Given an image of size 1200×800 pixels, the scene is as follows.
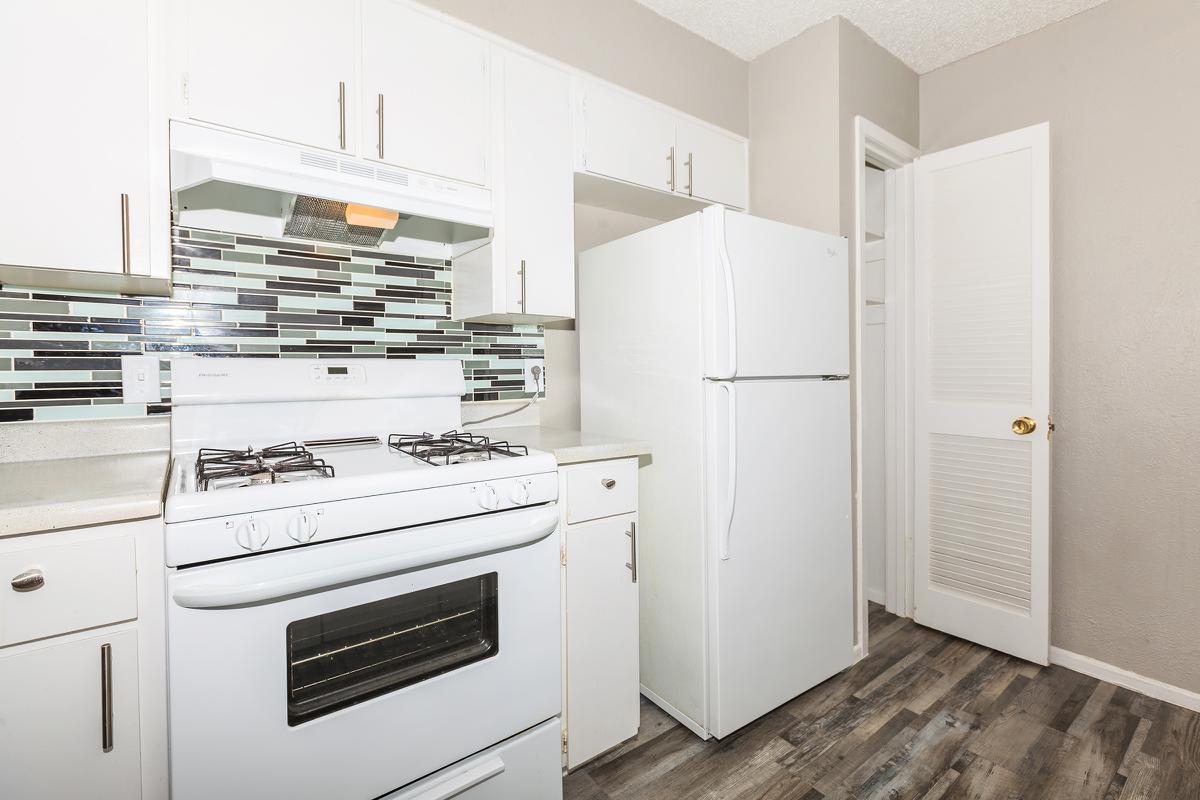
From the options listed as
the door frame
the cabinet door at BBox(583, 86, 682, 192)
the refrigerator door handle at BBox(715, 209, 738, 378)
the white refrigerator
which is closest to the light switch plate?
the white refrigerator

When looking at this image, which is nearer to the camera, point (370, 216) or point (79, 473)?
point (79, 473)

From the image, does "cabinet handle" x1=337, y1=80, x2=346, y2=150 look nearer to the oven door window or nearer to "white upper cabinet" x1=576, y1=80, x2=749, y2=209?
"white upper cabinet" x1=576, y1=80, x2=749, y2=209

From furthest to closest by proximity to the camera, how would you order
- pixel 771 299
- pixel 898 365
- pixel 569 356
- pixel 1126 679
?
pixel 898 365, pixel 569 356, pixel 1126 679, pixel 771 299

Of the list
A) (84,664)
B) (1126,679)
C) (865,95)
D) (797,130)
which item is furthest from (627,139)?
(1126,679)

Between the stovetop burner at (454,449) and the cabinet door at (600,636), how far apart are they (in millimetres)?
328

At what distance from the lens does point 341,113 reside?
1.60 m

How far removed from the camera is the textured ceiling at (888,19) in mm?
2264

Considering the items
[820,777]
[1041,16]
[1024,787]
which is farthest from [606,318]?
[1041,16]

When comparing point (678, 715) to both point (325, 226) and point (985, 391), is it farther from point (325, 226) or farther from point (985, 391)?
point (325, 226)

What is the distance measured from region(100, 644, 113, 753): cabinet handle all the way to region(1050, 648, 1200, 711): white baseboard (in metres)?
3.16

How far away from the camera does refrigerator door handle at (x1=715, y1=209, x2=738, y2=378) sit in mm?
1775

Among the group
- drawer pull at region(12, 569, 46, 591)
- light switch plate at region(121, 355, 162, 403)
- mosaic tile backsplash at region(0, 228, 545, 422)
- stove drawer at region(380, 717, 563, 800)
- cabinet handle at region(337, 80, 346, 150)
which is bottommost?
Result: stove drawer at region(380, 717, 563, 800)

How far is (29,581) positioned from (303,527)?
42 centimetres

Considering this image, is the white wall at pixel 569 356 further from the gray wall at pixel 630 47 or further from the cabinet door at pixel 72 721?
the cabinet door at pixel 72 721
